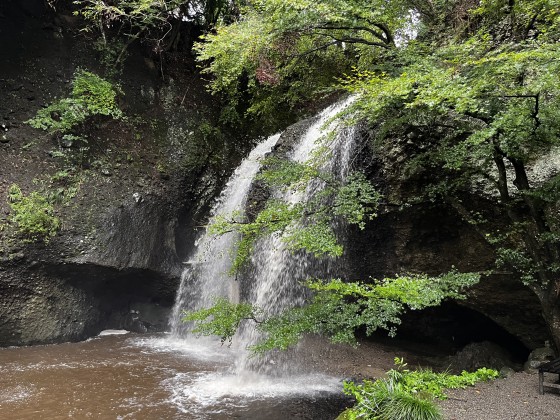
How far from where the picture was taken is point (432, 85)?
16.2 ft

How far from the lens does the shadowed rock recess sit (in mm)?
7895

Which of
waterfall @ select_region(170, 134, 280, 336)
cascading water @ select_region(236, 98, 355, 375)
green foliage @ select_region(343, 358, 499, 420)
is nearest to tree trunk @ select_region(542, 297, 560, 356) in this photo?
green foliage @ select_region(343, 358, 499, 420)

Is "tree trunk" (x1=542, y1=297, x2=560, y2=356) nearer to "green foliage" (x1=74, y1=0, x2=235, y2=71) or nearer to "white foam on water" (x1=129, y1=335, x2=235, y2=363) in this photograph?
"white foam on water" (x1=129, y1=335, x2=235, y2=363)

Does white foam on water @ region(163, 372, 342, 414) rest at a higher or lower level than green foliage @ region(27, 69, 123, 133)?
lower

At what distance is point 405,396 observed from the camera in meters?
4.22

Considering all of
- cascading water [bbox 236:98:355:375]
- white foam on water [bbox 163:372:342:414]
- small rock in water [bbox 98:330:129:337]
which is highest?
cascading water [bbox 236:98:355:375]

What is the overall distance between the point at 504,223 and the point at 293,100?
24.5 ft

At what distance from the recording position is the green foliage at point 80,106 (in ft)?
34.5

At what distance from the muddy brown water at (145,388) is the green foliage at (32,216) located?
8.62 feet

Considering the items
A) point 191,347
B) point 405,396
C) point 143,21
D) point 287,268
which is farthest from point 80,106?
point 405,396

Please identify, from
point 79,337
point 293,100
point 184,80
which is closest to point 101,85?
point 184,80

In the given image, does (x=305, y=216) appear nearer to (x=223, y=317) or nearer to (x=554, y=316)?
(x=223, y=317)

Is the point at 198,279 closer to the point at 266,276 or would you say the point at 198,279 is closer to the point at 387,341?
the point at 266,276

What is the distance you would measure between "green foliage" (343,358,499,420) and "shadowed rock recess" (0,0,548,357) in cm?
291
